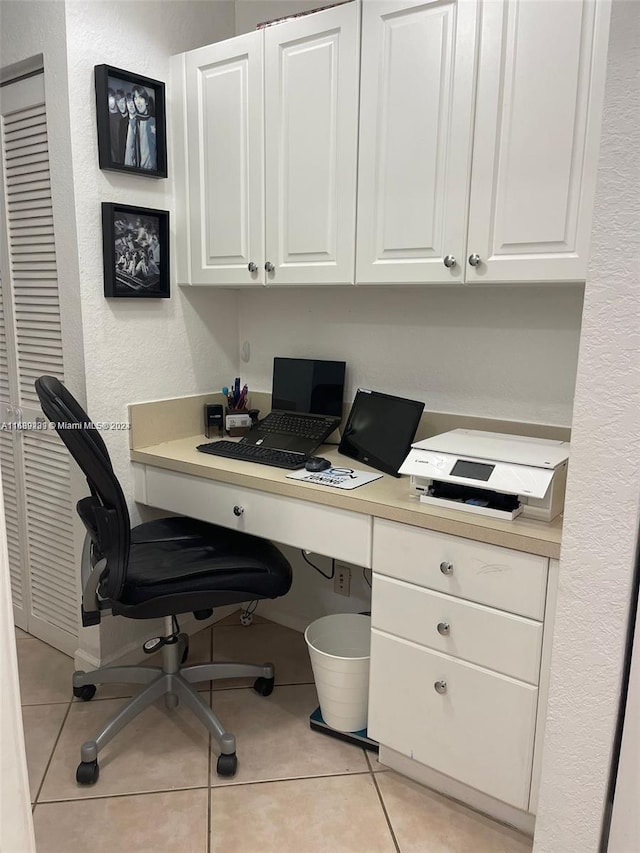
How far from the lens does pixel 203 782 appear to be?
1825mm

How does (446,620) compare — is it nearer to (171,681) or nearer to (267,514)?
(267,514)

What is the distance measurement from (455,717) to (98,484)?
1.11 meters

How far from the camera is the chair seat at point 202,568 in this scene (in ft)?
5.89

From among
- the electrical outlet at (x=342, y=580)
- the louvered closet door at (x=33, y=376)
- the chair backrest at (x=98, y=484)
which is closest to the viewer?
the chair backrest at (x=98, y=484)

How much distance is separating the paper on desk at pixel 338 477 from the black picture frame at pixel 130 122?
116cm

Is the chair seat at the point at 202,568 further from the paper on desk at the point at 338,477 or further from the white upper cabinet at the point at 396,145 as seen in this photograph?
the white upper cabinet at the point at 396,145

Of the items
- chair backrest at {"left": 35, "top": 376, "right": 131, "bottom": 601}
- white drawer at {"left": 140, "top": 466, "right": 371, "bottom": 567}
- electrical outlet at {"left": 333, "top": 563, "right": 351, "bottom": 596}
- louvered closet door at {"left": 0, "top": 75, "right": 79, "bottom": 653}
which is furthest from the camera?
electrical outlet at {"left": 333, "top": 563, "right": 351, "bottom": 596}

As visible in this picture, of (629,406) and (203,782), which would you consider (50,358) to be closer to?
(203,782)

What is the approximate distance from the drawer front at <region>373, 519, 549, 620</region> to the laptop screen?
72cm

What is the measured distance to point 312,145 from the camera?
1957 mm

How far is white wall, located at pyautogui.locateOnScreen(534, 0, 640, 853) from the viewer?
3.12 ft

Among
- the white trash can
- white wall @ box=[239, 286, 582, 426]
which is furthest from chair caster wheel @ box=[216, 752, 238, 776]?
white wall @ box=[239, 286, 582, 426]

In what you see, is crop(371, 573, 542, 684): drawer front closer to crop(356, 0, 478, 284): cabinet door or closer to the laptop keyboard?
the laptop keyboard

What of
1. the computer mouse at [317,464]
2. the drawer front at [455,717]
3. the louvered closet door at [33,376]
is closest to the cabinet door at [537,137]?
the computer mouse at [317,464]
